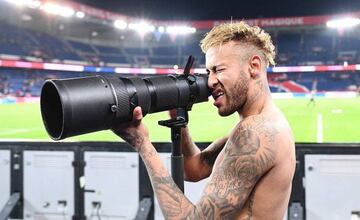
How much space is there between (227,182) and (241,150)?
0.13 metres

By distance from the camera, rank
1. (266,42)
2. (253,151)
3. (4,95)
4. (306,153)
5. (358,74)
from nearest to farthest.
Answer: (253,151)
(266,42)
(306,153)
(4,95)
(358,74)

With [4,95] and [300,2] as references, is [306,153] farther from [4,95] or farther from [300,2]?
[300,2]

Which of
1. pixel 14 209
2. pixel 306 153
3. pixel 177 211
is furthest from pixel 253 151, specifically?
pixel 14 209

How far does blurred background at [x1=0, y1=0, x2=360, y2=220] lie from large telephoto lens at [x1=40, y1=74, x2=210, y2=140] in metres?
0.44

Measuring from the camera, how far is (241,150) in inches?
59.6

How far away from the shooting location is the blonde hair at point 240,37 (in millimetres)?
→ 1563

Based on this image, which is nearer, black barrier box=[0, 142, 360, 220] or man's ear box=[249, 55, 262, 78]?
man's ear box=[249, 55, 262, 78]

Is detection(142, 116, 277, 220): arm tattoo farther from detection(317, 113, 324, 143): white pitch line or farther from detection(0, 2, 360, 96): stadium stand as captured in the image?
detection(0, 2, 360, 96): stadium stand

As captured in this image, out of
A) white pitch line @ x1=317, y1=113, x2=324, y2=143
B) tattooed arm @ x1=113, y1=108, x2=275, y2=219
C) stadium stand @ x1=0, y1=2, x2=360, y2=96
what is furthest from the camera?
stadium stand @ x1=0, y1=2, x2=360, y2=96

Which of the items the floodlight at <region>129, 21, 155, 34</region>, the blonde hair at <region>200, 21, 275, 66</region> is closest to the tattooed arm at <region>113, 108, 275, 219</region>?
the blonde hair at <region>200, 21, 275, 66</region>

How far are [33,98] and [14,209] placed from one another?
22399mm

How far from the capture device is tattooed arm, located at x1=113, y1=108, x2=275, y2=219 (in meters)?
1.49

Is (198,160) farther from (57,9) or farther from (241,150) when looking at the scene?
(57,9)

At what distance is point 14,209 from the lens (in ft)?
10.3
